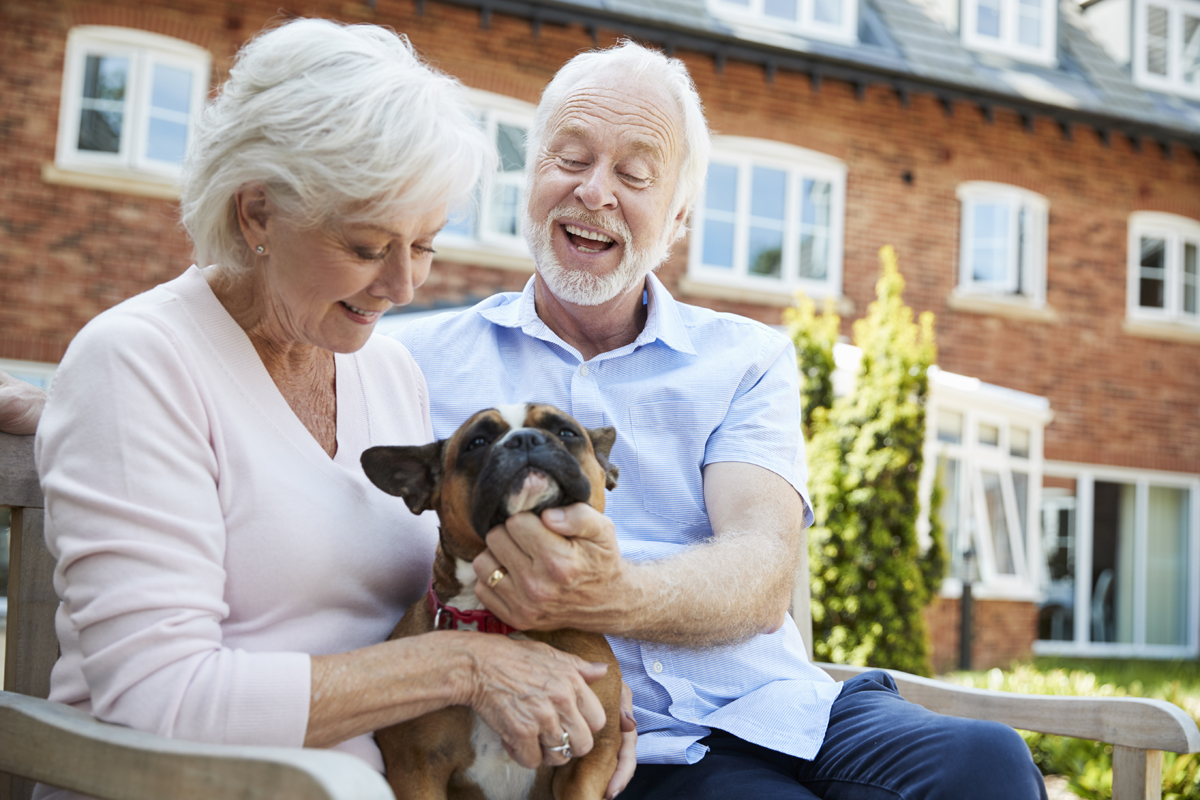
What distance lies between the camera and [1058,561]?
45.3 ft

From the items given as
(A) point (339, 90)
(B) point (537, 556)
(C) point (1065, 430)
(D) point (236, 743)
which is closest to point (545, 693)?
(B) point (537, 556)

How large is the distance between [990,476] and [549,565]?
449 inches

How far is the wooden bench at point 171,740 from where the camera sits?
1424 mm

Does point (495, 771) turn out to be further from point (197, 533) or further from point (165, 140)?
point (165, 140)

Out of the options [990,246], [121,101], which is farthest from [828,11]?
[121,101]

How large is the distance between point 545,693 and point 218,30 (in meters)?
10.2

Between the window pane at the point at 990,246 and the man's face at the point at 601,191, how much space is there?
1115 centimetres

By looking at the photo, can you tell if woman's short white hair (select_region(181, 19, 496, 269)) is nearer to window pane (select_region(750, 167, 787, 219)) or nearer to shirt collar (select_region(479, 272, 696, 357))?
shirt collar (select_region(479, 272, 696, 357))

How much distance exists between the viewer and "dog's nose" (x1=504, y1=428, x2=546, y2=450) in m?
2.20

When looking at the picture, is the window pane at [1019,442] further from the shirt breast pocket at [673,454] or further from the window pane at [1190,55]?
the shirt breast pocket at [673,454]

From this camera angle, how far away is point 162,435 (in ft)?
6.03

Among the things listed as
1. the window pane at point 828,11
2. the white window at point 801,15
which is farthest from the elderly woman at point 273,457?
the window pane at point 828,11

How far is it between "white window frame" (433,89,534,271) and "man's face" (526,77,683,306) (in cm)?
780

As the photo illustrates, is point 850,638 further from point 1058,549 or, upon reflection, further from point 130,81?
point 130,81
